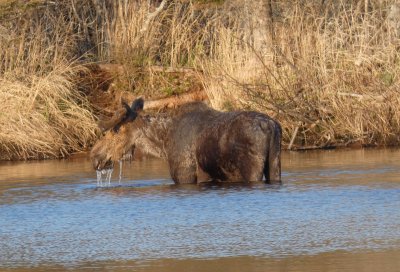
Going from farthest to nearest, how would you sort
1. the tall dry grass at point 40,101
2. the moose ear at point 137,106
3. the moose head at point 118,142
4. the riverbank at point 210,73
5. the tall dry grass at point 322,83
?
the tall dry grass at point 40,101, the riverbank at point 210,73, the tall dry grass at point 322,83, the moose ear at point 137,106, the moose head at point 118,142

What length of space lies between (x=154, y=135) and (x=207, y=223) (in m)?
3.54

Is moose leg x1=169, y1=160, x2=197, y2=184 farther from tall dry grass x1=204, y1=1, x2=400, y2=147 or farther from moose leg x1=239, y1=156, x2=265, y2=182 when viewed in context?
tall dry grass x1=204, y1=1, x2=400, y2=147

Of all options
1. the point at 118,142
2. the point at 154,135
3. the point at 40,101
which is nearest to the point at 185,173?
the point at 154,135

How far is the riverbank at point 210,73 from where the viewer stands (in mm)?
17328

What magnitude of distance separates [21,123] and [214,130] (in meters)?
6.15

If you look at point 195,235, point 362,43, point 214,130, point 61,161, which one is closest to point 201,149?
point 214,130

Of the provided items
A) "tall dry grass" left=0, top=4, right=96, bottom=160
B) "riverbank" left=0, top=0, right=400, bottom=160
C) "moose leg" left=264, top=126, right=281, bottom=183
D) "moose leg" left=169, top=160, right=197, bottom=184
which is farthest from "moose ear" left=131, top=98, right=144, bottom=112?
"tall dry grass" left=0, top=4, right=96, bottom=160

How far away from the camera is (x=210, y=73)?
18828 millimetres

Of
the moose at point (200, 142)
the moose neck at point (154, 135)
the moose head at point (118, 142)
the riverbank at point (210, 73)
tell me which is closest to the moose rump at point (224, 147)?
the moose at point (200, 142)

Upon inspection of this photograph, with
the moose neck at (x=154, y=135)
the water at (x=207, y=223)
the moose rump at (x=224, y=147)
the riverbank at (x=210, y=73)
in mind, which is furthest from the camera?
the riverbank at (x=210, y=73)

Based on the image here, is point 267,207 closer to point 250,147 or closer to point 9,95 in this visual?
point 250,147

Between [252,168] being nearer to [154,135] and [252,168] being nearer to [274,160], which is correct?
[274,160]

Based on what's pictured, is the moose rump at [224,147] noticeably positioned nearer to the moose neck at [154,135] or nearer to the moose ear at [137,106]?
the moose neck at [154,135]

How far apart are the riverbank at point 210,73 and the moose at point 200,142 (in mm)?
4194
